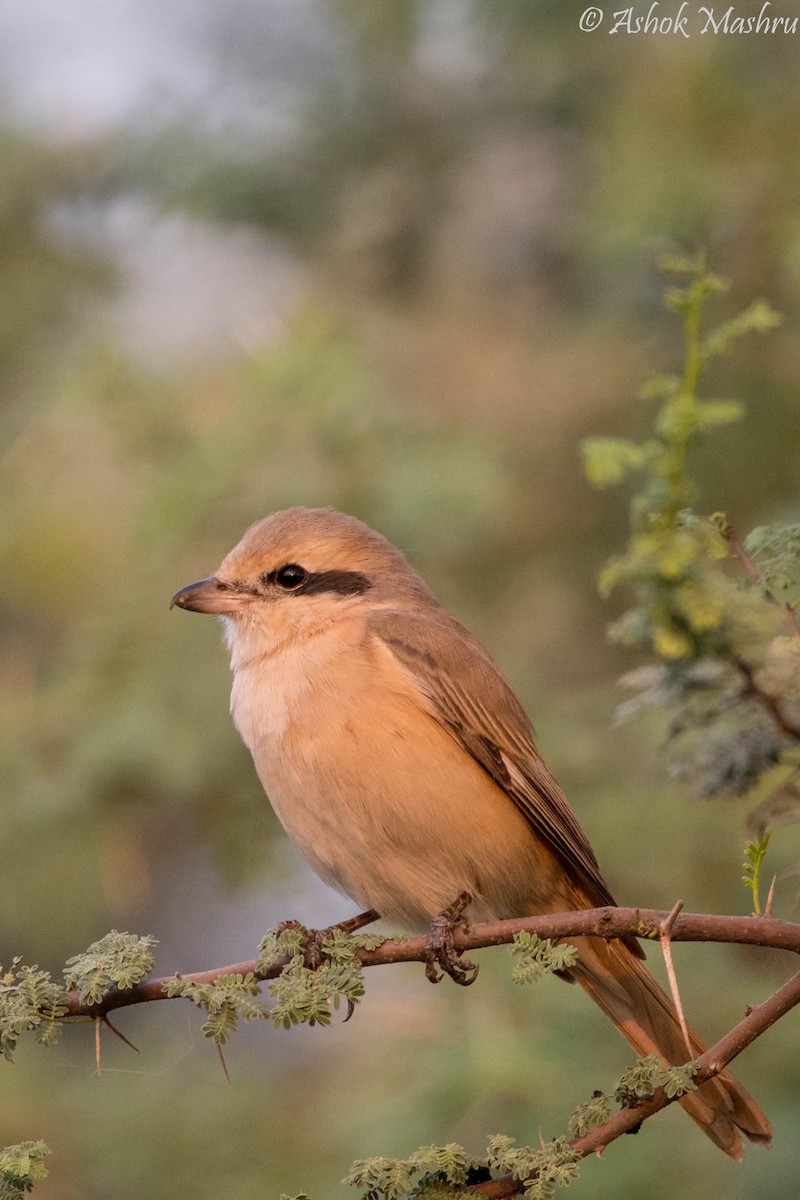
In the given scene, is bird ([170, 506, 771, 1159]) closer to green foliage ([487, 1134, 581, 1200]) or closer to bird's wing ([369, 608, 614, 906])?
bird's wing ([369, 608, 614, 906])

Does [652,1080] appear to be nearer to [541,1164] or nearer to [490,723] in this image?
[541,1164]

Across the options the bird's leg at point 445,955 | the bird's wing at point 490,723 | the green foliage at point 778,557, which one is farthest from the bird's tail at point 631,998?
the green foliage at point 778,557

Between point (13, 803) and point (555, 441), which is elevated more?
point (555, 441)

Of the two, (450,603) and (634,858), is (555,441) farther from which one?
(634,858)

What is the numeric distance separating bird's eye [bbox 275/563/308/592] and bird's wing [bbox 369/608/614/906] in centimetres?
29

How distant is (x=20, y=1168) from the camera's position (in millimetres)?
2090

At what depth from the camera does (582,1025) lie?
502 centimetres

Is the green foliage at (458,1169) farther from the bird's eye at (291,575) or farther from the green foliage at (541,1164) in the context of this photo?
the bird's eye at (291,575)

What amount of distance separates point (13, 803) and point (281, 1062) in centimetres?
277

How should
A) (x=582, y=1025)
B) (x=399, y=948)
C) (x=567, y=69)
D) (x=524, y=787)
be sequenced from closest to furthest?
(x=399, y=948) → (x=524, y=787) → (x=582, y=1025) → (x=567, y=69)

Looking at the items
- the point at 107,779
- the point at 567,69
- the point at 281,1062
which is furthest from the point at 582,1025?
the point at 567,69

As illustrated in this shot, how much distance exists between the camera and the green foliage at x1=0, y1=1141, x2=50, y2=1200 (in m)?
2.10

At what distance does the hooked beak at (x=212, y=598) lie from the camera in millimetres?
4129

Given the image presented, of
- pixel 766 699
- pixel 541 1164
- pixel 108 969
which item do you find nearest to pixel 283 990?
pixel 108 969
